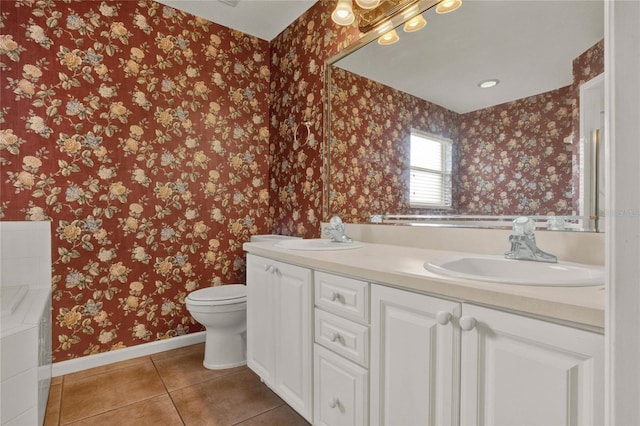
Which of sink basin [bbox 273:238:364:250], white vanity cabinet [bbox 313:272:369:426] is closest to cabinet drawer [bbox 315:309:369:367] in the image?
white vanity cabinet [bbox 313:272:369:426]

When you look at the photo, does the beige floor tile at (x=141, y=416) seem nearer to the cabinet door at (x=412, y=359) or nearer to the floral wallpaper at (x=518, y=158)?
the cabinet door at (x=412, y=359)

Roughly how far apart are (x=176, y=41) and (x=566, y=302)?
8.86ft

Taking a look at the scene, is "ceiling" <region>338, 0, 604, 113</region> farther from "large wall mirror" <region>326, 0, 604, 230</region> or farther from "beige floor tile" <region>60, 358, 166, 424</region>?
"beige floor tile" <region>60, 358, 166, 424</region>

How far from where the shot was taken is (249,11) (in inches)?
93.6

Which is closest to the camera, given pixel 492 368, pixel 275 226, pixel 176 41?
pixel 492 368

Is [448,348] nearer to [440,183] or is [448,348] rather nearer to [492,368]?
[492,368]

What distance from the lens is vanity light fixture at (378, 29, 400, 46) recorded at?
173cm

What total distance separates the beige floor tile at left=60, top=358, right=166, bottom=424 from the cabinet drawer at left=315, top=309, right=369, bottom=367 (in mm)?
1140

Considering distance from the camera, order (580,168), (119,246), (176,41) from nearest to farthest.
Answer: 1. (580,168)
2. (119,246)
3. (176,41)

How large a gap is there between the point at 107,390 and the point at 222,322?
2.26 feet

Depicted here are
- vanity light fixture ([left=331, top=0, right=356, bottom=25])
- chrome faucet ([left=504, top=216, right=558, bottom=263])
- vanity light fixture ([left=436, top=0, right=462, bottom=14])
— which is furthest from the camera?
vanity light fixture ([left=331, top=0, right=356, bottom=25])

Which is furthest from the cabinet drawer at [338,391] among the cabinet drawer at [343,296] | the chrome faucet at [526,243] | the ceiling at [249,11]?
the ceiling at [249,11]

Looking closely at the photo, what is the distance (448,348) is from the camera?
830mm

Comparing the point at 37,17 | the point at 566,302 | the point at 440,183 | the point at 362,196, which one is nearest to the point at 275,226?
the point at 362,196
